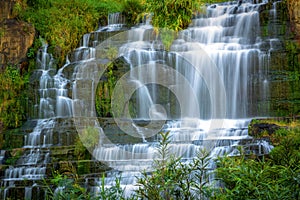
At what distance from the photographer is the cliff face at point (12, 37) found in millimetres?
14000

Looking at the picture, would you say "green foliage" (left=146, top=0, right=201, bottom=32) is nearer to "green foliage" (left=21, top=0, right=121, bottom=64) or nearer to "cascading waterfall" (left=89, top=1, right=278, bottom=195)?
"cascading waterfall" (left=89, top=1, right=278, bottom=195)

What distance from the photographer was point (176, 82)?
12750 millimetres

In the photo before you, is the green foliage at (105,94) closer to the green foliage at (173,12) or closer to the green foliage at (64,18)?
the green foliage at (64,18)

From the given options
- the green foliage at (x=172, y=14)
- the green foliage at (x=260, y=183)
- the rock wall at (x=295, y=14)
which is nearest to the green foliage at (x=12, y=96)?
the green foliage at (x=172, y=14)

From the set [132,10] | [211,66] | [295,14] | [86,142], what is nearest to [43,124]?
[86,142]

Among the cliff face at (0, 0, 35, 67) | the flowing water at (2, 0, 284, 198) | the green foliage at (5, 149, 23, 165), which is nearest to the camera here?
the green foliage at (5, 149, 23, 165)

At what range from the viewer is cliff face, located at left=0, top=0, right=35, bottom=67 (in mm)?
14000

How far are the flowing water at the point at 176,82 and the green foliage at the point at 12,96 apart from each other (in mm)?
694

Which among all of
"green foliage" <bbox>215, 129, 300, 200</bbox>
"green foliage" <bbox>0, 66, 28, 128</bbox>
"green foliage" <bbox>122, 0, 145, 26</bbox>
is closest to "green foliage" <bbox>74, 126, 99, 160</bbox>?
"green foliage" <bbox>0, 66, 28, 128</bbox>

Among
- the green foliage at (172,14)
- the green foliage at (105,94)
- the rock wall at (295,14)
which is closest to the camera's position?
the rock wall at (295,14)

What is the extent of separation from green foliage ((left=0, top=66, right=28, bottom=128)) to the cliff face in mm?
453

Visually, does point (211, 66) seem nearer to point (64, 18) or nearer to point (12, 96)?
point (12, 96)

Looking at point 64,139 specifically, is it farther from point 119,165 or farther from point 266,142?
point 266,142

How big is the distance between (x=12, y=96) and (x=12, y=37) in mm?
2352
